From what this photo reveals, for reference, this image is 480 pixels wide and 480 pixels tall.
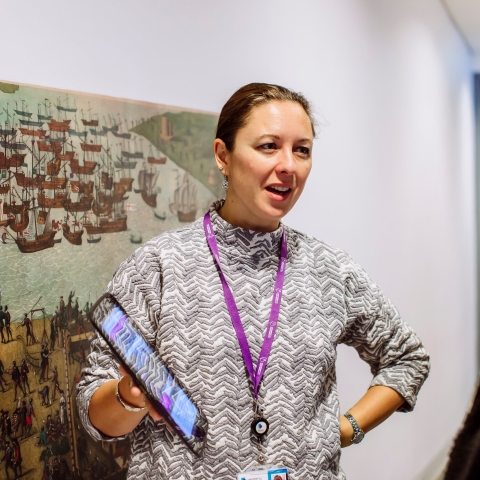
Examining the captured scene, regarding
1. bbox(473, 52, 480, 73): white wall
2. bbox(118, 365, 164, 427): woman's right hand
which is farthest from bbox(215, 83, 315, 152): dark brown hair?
bbox(473, 52, 480, 73): white wall

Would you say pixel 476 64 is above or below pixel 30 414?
above

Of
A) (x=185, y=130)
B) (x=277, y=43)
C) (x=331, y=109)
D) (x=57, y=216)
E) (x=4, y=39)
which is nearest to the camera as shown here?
(x=4, y=39)

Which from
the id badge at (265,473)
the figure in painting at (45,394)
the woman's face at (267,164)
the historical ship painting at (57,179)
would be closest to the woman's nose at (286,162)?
the woman's face at (267,164)

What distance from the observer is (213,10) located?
6.47 feet

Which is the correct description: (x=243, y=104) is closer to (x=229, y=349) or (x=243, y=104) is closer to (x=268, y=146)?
(x=268, y=146)

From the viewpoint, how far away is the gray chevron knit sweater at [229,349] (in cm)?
122

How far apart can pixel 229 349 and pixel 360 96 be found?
2080mm

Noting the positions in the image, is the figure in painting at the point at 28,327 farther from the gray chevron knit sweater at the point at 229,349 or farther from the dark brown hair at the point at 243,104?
the dark brown hair at the point at 243,104

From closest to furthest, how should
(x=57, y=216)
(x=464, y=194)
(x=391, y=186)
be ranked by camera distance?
(x=57, y=216) < (x=391, y=186) < (x=464, y=194)

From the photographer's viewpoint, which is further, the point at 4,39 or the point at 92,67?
the point at 92,67

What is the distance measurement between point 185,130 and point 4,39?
65 centimetres

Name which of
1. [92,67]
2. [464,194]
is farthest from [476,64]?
[92,67]

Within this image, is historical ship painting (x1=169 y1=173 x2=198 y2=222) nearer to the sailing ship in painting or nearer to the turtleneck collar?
the sailing ship in painting

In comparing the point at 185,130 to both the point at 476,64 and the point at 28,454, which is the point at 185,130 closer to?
the point at 28,454
